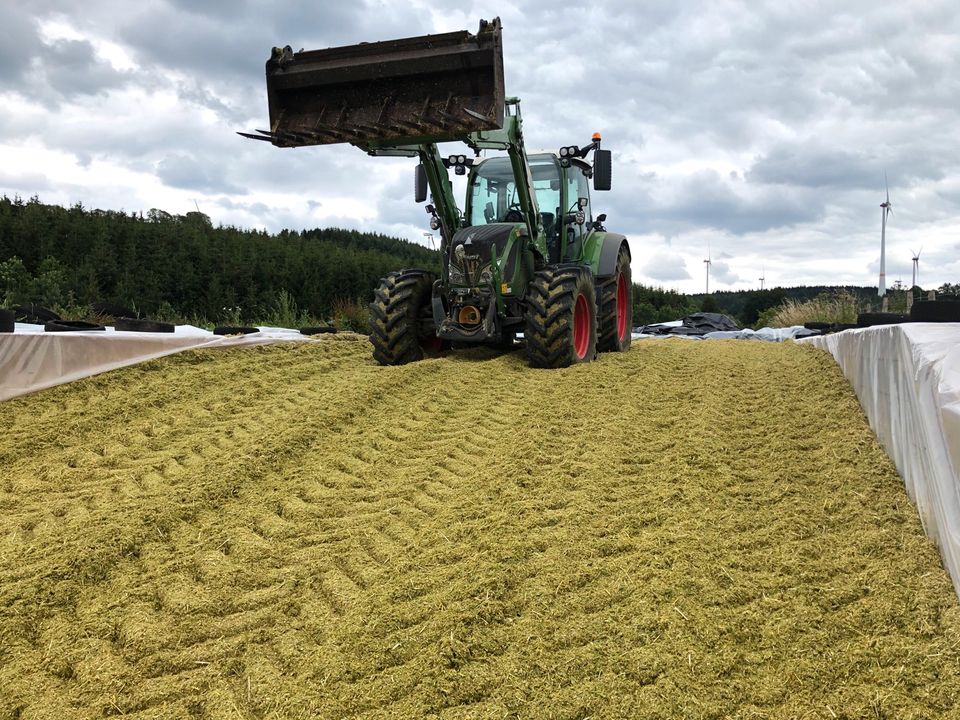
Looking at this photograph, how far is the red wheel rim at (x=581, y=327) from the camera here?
7758mm

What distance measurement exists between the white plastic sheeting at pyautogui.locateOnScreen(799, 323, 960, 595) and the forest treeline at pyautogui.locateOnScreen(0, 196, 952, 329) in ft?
40.9

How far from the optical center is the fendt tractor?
21.5ft

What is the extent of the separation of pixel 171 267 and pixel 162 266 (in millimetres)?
208

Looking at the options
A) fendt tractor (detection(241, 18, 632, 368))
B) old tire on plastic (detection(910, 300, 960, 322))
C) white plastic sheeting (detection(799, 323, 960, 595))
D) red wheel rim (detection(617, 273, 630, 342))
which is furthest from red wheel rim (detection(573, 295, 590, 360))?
white plastic sheeting (detection(799, 323, 960, 595))

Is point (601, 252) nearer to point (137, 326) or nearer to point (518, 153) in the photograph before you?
point (518, 153)

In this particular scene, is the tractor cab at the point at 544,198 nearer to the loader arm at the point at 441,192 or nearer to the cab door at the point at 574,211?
the cab door at the point at 574,211

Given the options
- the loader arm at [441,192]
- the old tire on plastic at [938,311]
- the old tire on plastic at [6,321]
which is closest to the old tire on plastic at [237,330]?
the old tire on plastic at [6,321]

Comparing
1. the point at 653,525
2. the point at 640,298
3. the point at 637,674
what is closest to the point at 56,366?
the point at 653,525

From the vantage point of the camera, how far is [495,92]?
21.0 feet

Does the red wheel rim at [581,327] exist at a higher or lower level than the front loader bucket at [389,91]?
lower

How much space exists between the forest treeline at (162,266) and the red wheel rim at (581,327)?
33.7ft

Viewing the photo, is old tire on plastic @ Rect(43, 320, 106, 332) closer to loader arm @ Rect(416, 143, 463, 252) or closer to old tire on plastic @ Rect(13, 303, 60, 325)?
old tire on plastic @ Rect(13, 303, 60, 325)

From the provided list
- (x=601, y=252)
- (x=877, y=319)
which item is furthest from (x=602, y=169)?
(x=877, y=319)

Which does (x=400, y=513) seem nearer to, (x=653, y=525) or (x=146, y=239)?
(x=653, y=525)
